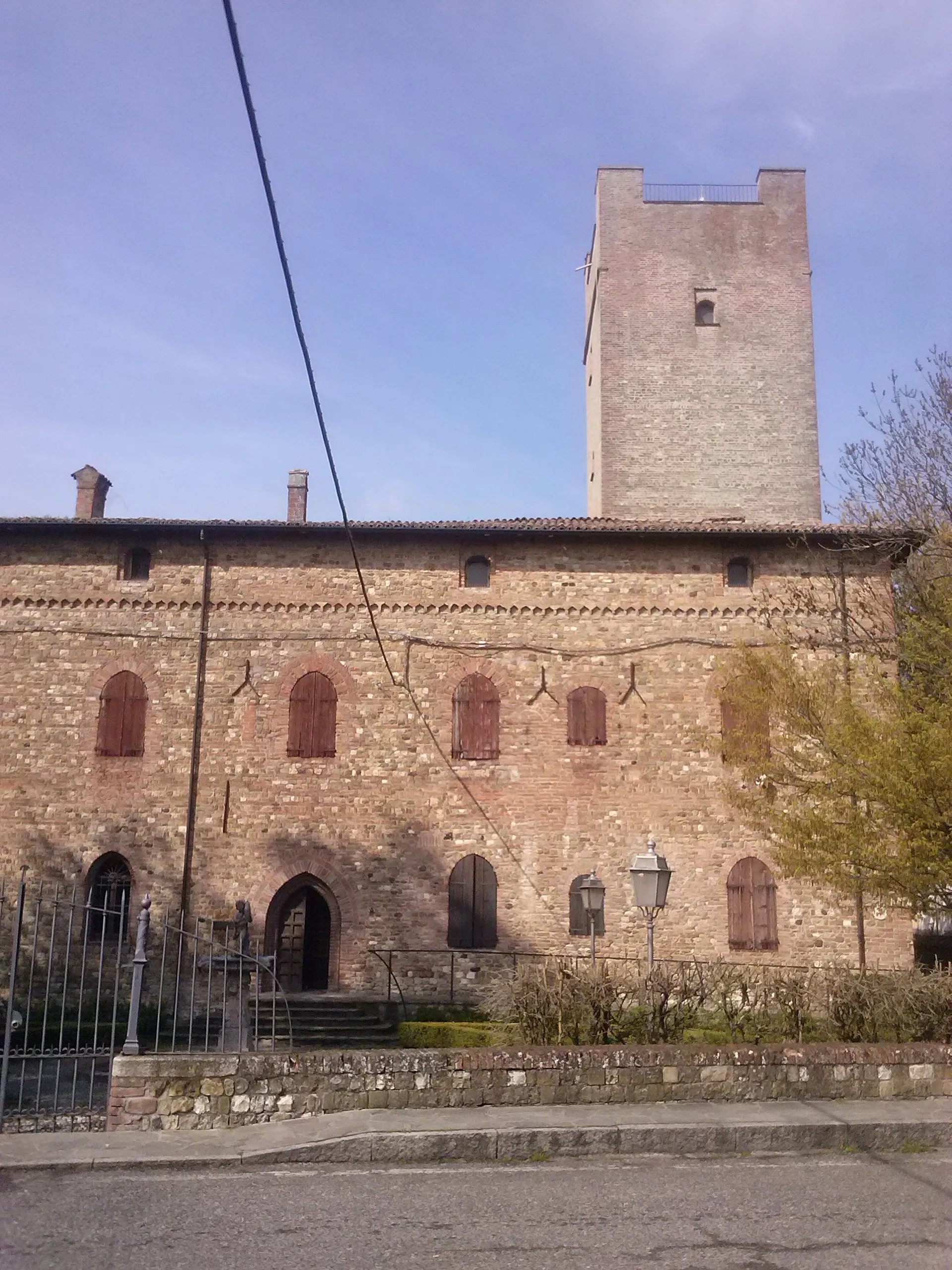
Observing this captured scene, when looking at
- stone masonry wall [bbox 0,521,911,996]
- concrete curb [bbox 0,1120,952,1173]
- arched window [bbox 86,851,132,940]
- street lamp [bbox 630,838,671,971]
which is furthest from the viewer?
arched window [bbox 86,851,132,940]

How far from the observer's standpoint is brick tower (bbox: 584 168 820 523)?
999 inches

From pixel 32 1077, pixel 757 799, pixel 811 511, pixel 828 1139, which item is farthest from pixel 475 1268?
pixel 811 511

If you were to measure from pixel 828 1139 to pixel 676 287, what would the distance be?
21935 mm

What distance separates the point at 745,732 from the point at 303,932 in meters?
7.76

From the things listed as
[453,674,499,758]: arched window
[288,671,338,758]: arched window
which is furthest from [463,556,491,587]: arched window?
[288,671,338,758]: arched window

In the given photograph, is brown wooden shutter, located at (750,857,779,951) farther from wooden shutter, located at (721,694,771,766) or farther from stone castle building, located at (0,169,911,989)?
wooden shutter, located at (721,694,771,766)

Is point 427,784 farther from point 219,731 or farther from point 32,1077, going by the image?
point 32,1077

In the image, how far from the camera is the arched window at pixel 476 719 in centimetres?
1761

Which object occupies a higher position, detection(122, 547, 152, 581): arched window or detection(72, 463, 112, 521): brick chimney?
detection(72, 463, 112, 521): brick chimney

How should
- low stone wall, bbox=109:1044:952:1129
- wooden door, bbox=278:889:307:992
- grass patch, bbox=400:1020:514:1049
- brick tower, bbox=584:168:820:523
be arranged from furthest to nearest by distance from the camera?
brick tower, bbox=584:168:820:523 < wooden door, bbox=278:889:307:992 < grass patch, bbox=400:1020:514:1049 < low stone wall, bbox=109:1044:952:1129

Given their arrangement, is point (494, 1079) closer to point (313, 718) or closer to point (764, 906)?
point (764, 906)

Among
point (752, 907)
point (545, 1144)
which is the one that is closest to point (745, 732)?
point (752, 907)

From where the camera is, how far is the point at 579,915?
1706 cm

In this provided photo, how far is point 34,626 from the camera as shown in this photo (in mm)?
18156
